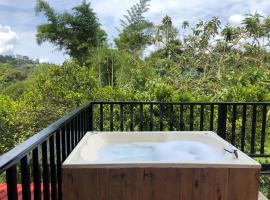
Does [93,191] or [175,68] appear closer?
[93,191]

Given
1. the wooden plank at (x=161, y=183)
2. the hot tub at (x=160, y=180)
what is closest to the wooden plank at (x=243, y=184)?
the hot tub at (x=160, y=180)

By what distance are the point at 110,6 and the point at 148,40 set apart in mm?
1276

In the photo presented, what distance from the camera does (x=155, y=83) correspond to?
506cm

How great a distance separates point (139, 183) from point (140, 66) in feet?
16.7

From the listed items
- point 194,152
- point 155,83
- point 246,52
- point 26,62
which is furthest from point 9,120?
point 26,62

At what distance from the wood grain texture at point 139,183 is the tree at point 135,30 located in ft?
21.3

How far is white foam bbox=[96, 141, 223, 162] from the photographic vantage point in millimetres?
2644

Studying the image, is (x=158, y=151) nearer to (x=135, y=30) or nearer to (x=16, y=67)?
(x=135, y=30)

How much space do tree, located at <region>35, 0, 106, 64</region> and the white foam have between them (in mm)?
6724

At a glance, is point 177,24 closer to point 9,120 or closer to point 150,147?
point 9,120

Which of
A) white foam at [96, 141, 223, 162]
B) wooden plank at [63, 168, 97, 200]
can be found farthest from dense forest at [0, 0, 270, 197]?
wooden plank at [63, 168, 97, 200]

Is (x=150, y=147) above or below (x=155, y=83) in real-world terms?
below

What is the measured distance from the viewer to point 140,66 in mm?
6867

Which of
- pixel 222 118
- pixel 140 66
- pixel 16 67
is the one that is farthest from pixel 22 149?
pixel 16 67
